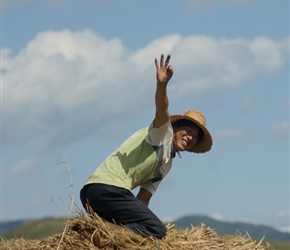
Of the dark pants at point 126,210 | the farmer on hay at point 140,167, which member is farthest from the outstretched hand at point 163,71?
the dark pants at point 126,210

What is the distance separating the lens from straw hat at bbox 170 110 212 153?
11.8 m

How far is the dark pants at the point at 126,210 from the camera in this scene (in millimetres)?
11336

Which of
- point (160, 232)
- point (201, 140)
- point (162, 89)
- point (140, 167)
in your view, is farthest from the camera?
point (201, 140)

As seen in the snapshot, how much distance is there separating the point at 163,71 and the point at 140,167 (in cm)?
117

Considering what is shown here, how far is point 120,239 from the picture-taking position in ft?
36.3

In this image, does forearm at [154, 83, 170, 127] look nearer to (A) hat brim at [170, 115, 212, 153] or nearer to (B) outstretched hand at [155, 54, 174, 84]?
(B) outstretched hand at [155, 54, 174, 84]

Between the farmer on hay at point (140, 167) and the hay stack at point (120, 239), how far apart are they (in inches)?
6.4

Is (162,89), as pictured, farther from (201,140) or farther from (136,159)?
(201,140)

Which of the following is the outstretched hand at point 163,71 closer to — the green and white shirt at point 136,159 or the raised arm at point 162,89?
the raised arm at point 162,89

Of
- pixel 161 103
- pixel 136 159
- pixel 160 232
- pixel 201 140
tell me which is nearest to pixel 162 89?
pixel 161 103

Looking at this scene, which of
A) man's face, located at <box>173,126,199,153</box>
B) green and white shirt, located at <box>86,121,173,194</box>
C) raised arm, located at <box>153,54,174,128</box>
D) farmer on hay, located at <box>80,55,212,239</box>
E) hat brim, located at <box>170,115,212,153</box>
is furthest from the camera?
hat brim, located at <box>170,115,212,153</box>

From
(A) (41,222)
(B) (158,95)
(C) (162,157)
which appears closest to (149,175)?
(C) (162,157)

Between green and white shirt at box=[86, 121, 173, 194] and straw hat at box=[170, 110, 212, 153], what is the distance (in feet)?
1.22

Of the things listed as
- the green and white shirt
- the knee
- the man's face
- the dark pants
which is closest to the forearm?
the green and white shirt
